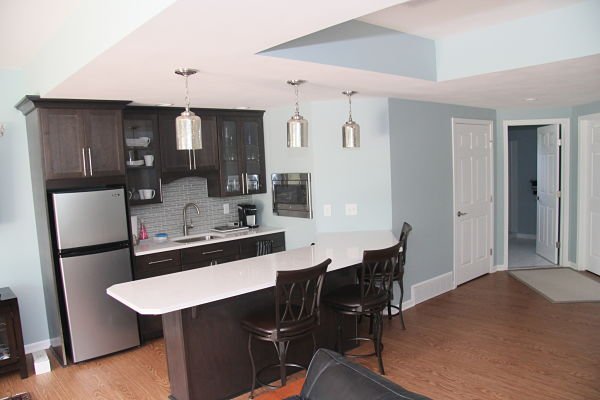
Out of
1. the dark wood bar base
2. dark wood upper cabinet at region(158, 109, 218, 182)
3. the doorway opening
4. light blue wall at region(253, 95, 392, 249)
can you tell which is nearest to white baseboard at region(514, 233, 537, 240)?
the doorway opening

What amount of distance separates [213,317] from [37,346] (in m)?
2.19

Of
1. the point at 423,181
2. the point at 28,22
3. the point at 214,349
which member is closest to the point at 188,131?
the point at 28,22

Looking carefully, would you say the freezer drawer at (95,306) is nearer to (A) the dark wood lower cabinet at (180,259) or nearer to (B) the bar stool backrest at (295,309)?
(A) the dark wood lower cabinet at (180,259)

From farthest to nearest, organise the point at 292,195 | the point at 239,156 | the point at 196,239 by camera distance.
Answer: the point at 239,156
the point at 292,195
the point at 196,239

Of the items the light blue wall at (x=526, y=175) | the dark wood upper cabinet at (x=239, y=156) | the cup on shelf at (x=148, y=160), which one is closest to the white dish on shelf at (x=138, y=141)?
the cup on shelf at (x=148, y=160)

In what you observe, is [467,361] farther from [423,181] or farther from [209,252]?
[209,252]

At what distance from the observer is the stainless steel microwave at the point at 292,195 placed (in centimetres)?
489

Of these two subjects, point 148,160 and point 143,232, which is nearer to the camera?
point 148,160

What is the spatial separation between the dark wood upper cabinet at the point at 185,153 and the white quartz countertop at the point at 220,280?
65.8 inches

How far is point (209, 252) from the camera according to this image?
183 inches

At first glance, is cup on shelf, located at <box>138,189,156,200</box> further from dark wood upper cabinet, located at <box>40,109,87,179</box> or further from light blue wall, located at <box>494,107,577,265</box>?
light blue wall, located at <box>494,107,577,265</box>

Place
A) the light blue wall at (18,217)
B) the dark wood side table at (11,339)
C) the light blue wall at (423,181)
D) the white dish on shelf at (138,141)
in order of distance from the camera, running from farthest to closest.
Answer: the light blue wall at (423,181), the white dish on shelf at (138,141), the light blue wall at (18,217), the dark wood side table at (11,339)

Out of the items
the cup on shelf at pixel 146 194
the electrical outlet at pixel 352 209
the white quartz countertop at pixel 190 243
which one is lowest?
the white quartz countertop at pixel 190 243

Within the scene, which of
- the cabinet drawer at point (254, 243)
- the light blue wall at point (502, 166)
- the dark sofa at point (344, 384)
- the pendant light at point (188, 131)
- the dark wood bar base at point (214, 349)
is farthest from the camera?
the light blue wall at point (502, 166)
